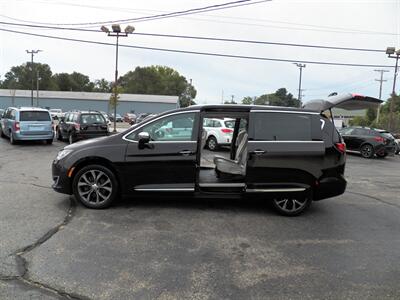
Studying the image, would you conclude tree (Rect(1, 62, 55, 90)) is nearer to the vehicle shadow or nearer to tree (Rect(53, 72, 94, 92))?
tree (Rect(53, 72, 94, 92))

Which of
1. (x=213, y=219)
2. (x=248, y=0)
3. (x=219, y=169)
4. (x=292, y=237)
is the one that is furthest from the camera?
(x=248, y=0)

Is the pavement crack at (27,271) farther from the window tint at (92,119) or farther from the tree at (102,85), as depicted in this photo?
the tree at (102,85)

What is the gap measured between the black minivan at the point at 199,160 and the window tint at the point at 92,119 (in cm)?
1127

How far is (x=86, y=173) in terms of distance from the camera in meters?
6.04

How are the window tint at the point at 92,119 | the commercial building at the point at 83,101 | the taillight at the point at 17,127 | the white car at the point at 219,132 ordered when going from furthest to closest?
1. the commercial building at the point at 83,101
2. the window tint at the point at 92,119
3. the white car at the point at 219,132
4. the taillight at the point at 17,127

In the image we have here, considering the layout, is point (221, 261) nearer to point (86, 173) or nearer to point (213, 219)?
point (213, 219)

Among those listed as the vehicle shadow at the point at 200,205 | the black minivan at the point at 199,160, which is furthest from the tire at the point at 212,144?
the black minivan at the point at 199,160

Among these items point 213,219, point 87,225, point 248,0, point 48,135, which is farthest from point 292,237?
point 48,135

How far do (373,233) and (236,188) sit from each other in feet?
6.90

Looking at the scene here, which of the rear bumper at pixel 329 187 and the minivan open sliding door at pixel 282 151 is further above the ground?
the minivan open sliding door at pixel 282 151

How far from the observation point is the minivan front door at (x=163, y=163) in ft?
19.4

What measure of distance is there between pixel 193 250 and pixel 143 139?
6.73 feet

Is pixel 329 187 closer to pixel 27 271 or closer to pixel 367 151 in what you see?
pixel 27 271

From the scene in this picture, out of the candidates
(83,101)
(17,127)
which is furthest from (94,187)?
(83,101)
